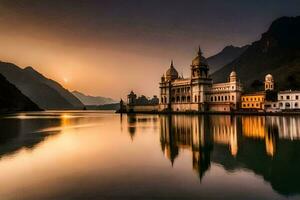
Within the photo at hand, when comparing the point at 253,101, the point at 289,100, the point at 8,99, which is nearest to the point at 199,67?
the point at 253,101

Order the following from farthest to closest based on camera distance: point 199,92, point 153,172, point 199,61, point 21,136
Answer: point 199,61
point 199,92
point 21,136
point 153,172

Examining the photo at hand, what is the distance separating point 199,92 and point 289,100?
1253 inches

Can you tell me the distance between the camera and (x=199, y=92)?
108000mm

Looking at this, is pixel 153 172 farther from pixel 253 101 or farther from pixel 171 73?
pixel 171 73

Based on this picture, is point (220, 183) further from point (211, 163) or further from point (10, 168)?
point (10, 168)

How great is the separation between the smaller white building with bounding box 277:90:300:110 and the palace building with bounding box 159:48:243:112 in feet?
46.5

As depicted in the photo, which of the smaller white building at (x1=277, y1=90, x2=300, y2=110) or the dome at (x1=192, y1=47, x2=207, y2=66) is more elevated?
the dome at (x1=192, y1=47, x2=207, y2=66)

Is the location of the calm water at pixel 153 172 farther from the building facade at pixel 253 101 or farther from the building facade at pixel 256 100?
the building facade at pixel 253 101

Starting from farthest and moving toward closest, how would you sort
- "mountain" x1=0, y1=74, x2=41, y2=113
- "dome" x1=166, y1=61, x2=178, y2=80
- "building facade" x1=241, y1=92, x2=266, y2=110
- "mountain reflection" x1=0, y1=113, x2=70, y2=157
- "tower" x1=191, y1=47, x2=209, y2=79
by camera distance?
"mountain" x1=0, y1=74, x2=41, y2=113 → "dome" x1=166, y1=61, x2=178, y2=80 → "tower" x1=191, y1=47, x2=209, y2=79 → "building facade" x1=241, y1=92, x2=266, y2=110 → "mountain reflection" x1=0, y1=113, x2=70, y2=157

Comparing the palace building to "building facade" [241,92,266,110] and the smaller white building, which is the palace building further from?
the smaller white building

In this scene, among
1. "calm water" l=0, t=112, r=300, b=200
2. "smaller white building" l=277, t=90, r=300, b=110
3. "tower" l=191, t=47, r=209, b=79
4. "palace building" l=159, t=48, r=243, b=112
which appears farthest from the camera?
"tower" l=191, t=47, r=209, b=79

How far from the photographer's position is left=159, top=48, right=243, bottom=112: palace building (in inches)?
3895

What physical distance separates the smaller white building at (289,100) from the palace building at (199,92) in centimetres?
1419

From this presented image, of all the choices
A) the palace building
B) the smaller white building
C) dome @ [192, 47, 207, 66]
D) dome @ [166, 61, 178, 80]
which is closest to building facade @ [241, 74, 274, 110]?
the palace building
